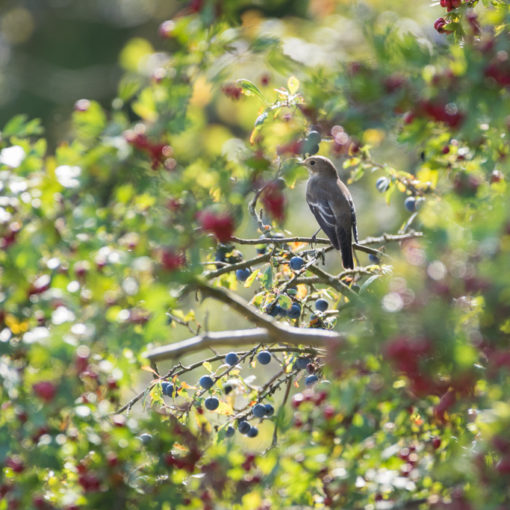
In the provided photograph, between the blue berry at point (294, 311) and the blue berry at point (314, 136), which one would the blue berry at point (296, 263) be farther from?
the blue berry at point (314, 136)

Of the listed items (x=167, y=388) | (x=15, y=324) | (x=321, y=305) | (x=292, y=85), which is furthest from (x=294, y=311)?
(x=15, y=324)

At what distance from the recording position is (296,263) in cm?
325

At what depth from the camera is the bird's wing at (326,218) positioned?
441cm

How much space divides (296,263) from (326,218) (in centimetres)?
154

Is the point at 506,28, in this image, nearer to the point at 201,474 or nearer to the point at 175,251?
the point at 175,251

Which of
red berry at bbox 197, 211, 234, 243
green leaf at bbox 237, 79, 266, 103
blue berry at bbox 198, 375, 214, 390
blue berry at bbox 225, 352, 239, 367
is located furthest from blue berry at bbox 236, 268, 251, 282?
red berry at bbox 197, 211, 234, 243

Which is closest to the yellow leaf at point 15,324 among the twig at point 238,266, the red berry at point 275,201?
the red berry at point 275,201

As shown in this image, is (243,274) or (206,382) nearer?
(206,382)

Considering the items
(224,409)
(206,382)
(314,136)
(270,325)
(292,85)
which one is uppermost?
(292,85)

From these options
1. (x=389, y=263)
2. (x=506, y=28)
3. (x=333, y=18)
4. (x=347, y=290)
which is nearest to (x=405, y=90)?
(x=506, y=28)

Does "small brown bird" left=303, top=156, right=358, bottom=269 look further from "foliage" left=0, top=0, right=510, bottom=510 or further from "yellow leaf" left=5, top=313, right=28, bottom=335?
"yellow leaf" left=5, top=313, right=28, bottom=335

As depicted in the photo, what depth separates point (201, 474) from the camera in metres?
2.26

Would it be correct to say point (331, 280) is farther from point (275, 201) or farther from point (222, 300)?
point (222, 300)

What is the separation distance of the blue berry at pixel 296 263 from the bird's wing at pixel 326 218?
0.81 metres
